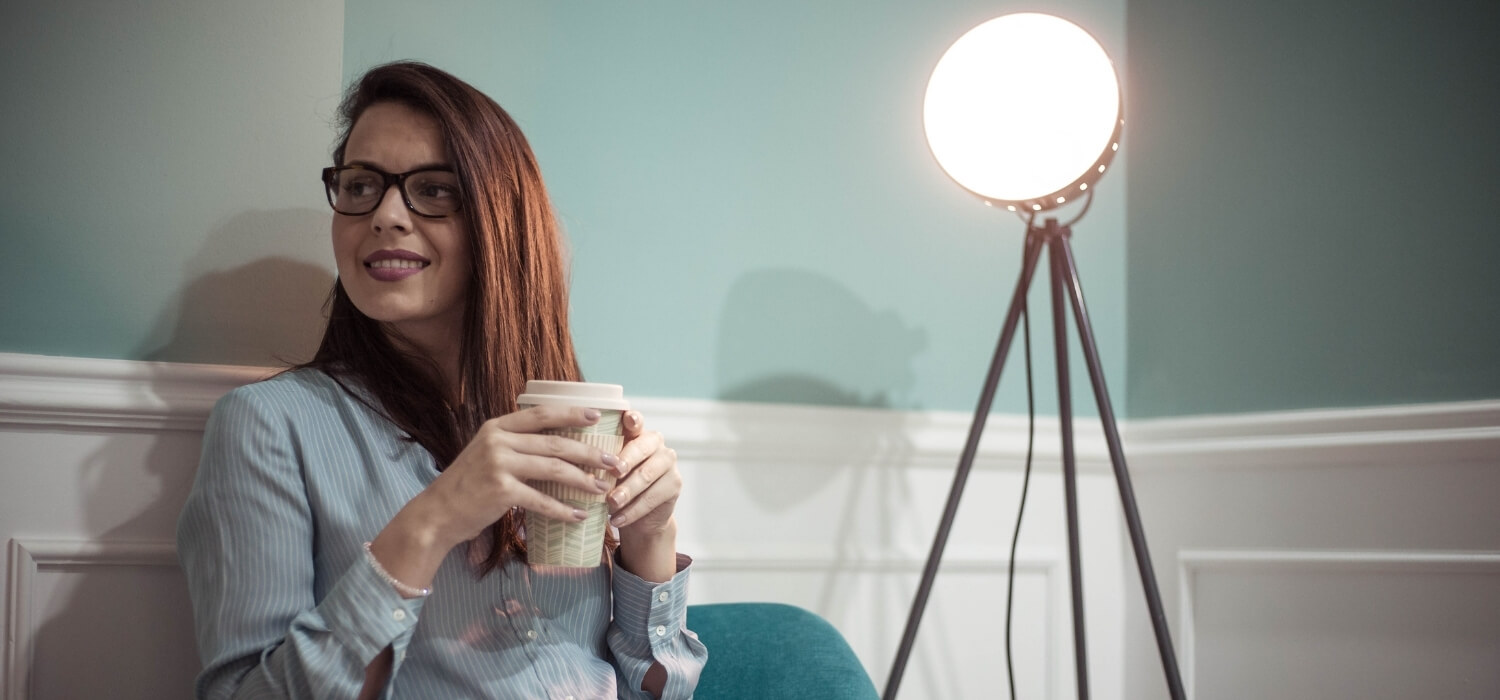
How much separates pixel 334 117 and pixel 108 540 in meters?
0.73

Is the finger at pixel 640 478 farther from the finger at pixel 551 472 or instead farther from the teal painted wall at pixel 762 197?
the teal painted wall at pixel 762 197

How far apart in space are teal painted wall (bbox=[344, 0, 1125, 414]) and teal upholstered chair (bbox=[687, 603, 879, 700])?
1.68 feet

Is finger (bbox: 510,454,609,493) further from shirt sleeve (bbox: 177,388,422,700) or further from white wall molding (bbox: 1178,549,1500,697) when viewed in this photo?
white wall molding (bbox: 1178,549,1500,697)

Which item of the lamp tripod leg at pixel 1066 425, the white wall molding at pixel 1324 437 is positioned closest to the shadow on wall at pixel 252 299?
the lamp tripod leg at pixel 1066 425

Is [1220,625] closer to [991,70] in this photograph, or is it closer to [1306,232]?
[1306,232]

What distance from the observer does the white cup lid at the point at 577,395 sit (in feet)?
3.18

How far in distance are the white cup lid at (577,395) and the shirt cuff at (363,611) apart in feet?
0.85

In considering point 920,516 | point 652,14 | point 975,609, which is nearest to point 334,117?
point 652,14

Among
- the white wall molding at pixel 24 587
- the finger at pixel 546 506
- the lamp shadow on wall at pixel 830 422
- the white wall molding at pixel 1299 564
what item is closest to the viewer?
the finger at pixel 546 506

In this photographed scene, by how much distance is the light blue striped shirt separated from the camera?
1.02 metres

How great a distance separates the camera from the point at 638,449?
3.57 ft

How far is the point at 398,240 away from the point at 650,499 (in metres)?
0.49

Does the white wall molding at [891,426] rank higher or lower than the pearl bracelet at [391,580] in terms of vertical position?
higher

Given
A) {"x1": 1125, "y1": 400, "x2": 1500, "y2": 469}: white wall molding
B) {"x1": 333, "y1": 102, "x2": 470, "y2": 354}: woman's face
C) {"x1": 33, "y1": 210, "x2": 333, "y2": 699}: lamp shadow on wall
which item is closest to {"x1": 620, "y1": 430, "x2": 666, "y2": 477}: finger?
{"x1": 333, "y1": 102, "x2": 470, "y2": 354}: woman's face
